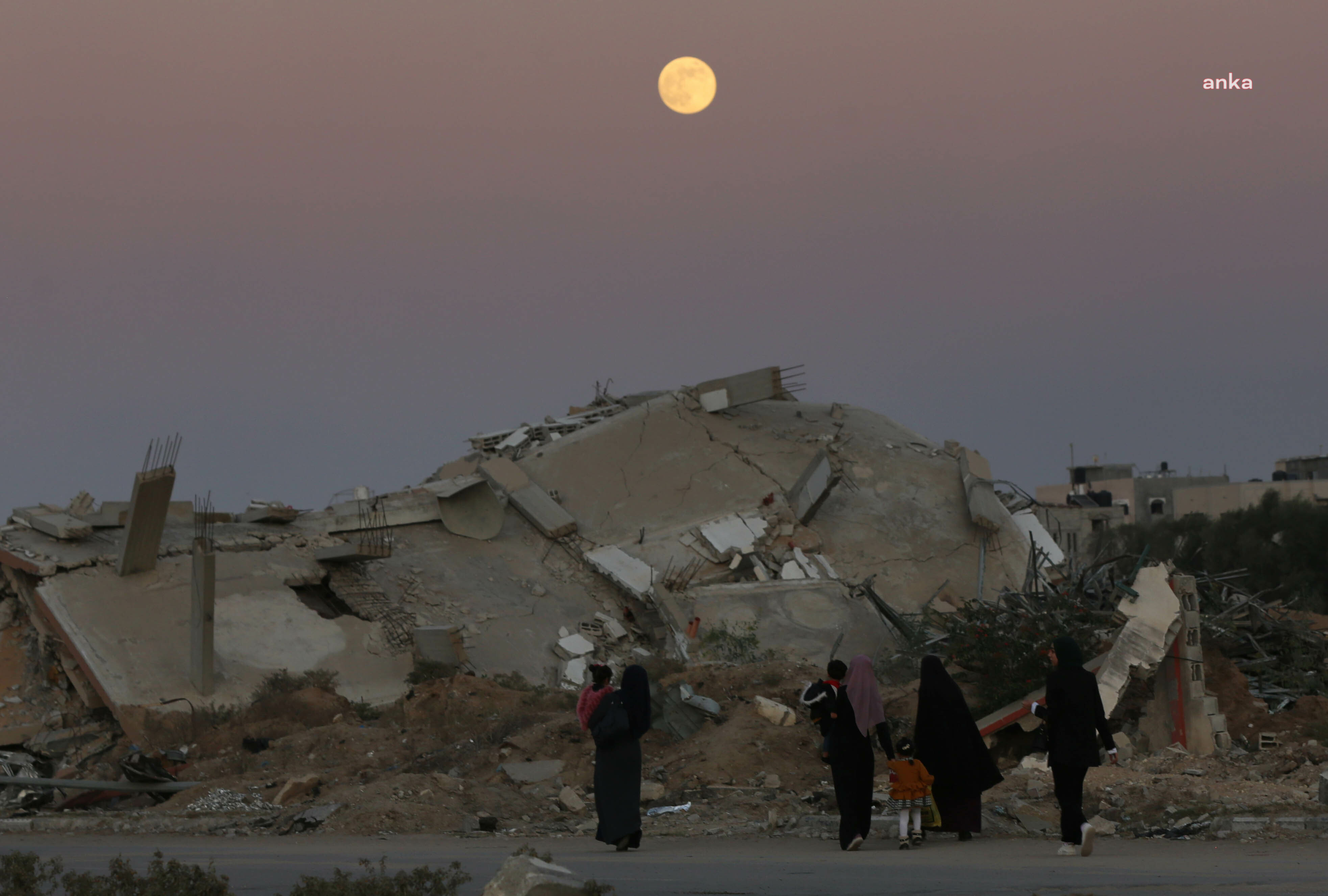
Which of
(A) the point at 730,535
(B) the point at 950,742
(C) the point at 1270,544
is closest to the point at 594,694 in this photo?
(B) the point at 950,742

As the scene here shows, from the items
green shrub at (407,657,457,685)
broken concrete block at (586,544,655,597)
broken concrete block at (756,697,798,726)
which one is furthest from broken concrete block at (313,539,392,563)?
broken concrete block at (756,697,798,726)

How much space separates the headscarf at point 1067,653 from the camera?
7.22 meters

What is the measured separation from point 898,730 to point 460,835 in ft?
14.4

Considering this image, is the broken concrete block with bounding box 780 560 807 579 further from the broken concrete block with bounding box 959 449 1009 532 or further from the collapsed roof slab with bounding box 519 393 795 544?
the broken concrete block with bounding box 959 449 1009 532

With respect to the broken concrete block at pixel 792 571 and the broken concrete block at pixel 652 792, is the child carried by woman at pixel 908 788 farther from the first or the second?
the broken concrete block at pixel 792 571

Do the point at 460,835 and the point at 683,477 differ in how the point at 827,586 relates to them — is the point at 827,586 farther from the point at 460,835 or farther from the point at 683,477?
the point at 460,835

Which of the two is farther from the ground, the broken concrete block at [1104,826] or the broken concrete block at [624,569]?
the broken concrete block at [624,569]

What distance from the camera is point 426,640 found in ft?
60.0

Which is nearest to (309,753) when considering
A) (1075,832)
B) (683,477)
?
(1075,832)

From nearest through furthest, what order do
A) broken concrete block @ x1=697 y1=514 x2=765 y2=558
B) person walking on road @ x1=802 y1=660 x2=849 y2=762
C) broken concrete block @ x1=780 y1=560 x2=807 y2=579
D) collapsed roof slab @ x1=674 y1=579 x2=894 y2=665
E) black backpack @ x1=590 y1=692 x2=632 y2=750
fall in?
person walking on road @ x1=802 y1=660 x2=849 y2=762, black backpack @ x1=590 y1=692 x2=632 y2=750, collapsed roof slab @ x1=674 y1=579 x2=894 y2=665, broken concrete block @ x1=780 y1=560 x2=807 y2=579, broken concrete block @ x1=697 y1=514 x2=765 y2=558

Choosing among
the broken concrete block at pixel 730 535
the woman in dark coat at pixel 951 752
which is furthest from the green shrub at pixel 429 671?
the woman in dark coat at pixel 951 752

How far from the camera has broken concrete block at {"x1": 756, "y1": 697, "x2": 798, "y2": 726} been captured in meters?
12.1

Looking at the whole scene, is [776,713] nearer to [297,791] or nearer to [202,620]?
[297,791]

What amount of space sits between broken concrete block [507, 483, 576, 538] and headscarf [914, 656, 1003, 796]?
1509 cm
